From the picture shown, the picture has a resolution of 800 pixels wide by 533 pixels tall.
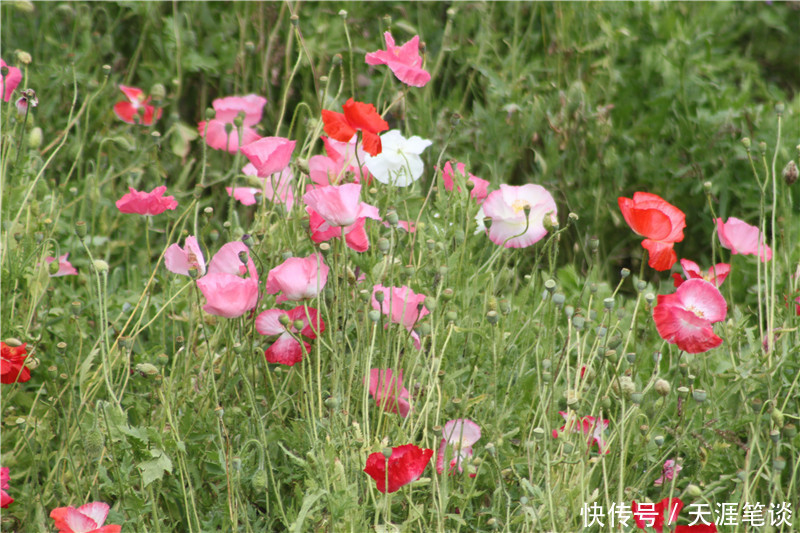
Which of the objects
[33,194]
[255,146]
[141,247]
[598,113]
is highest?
[255,146]

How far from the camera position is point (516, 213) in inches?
67.2

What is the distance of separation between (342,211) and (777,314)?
98 cm

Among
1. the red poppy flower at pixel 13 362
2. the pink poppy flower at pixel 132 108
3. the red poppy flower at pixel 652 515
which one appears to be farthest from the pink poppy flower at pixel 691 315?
the pink poppy flower at pixel 132 108

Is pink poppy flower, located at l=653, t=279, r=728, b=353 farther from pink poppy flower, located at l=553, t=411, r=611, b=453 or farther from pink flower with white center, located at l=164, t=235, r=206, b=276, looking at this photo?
pink flower with white center, located at l=164, t=235, r=206, b=276

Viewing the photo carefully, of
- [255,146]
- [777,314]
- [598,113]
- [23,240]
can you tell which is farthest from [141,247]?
[777,314]

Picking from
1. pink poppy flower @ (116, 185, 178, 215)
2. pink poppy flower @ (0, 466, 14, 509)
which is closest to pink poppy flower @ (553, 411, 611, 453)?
pink poppy flower @ (116, 185, 178, 215)

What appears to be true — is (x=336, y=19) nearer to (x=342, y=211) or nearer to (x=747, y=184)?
(x=747, y=184)

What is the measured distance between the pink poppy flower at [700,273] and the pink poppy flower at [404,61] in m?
0.61

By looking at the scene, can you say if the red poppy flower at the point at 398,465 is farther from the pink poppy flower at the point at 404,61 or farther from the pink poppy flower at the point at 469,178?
the pink poppy flower at the point at 404,61

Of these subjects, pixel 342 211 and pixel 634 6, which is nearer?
pixel 342 211

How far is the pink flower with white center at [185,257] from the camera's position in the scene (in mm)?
1467

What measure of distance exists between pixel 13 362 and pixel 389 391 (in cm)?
65

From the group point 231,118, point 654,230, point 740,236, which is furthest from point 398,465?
point 231,118

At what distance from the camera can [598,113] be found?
98.4 inches
